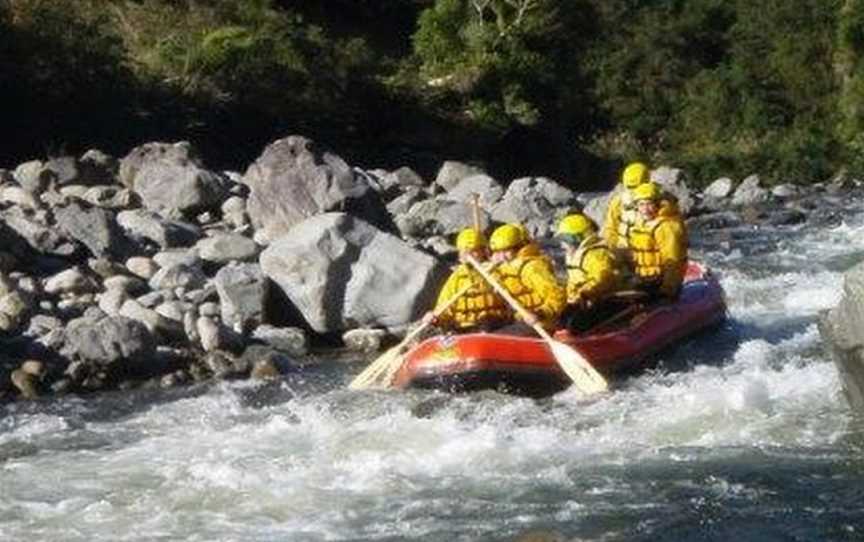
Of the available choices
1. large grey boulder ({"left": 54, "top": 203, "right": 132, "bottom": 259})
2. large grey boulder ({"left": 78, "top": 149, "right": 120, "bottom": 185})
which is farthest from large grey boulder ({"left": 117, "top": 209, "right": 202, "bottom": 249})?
large grey boulder ({"left": 78, "top": 149, "right": 120, "bottom": 185})

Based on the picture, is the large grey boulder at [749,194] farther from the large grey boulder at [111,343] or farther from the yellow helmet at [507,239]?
the large grey boulder at [111,343]

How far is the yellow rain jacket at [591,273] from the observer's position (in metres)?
12.6

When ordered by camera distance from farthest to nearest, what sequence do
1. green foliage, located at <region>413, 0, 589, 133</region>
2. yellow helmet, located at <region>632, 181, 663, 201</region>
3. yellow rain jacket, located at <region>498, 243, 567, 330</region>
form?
1. green foliage, located at <region>413, 0, 589, 133</region>
2. yellow helmet, located at <region>632, 181, 663, 201</region>
3. yellow rain jacket, located at <region>498, 243, 567, 330</region>

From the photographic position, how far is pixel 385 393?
1212 cm

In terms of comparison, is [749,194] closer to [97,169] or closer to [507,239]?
[97,169]

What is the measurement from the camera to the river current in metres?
8.94

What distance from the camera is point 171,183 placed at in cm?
1897

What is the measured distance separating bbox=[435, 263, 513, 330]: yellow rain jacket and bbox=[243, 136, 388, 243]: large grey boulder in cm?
491

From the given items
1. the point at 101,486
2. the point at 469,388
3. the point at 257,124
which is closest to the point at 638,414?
the point at 469,388

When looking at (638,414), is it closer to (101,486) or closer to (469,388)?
(469,388)

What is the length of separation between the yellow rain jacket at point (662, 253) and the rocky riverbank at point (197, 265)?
1892 mm

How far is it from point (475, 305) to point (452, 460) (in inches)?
98.1

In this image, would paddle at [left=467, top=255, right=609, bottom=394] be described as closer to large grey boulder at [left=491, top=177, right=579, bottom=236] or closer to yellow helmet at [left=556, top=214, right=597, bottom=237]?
yellow helmet at [left=556, top=214, right=597, bottom=237]

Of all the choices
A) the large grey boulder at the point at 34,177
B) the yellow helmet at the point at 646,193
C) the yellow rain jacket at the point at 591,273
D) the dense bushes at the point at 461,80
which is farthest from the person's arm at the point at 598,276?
the dense bushes at the point at 461,80
